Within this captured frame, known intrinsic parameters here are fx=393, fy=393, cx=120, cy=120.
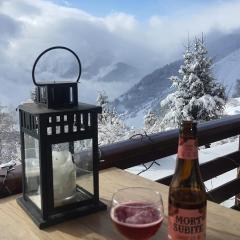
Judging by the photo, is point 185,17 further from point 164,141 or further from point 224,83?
point 164,141

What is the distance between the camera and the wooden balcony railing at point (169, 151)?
1401 mm

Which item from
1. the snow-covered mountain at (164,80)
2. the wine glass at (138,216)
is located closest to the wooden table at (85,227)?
the wine glass at (138,216)

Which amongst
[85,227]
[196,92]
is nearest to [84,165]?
[85,227]

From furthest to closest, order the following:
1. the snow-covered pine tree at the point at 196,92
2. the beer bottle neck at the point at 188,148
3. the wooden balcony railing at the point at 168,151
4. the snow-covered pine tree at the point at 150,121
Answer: the snow-covered pine tree at the point at 196,92 → the snow-covered pine tree at the point at 150,121 → the wooden balcony railing at the point at 168,151 → the beer bottle neck at the point at 188,148

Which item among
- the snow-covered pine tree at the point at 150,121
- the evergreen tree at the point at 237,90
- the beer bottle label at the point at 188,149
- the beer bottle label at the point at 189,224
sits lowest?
the snow-covered pine tree at the point at 150,121

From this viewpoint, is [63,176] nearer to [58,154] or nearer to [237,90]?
[58,154]

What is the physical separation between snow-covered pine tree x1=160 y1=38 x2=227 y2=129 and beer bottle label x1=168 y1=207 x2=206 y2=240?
1285 centimetres

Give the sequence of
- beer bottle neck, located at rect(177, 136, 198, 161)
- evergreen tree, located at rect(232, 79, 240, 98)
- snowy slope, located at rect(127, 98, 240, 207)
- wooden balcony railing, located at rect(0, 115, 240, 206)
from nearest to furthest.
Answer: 1. beer bottle neck, located at rect(177, 136, 198, 161)
2. wooden balcony railing, located at rect(0, 115, 240, 206)
3. snowy slope, located at rect(127, 98, 240, 207)
4. evergreen tree, located at rect(232, 79, 240, 98)

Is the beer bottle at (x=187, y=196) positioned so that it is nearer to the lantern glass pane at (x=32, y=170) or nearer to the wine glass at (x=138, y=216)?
the wine glass at (x=138, y=216)

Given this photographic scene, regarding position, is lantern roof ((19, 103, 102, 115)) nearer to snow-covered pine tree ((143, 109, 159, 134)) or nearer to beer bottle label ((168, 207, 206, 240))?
beer bottle label ((168, 207, 206, 240))

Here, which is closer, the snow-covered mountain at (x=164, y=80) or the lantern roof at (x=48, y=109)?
the lantern roof at (x=48, y=109)

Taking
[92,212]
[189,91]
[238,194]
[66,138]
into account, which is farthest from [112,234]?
[189,91]

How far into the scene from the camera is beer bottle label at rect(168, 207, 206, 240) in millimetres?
686

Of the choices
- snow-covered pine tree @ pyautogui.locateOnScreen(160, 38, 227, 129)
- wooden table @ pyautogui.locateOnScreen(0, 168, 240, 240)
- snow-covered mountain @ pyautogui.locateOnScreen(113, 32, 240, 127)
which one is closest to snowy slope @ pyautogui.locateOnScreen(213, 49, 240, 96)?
snow-covered mountain @ pyautogui.locateOnScreen(113, 32, 240, 127)
